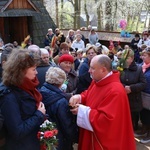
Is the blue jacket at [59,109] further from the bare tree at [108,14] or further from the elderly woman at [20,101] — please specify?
the bare tree at [108,14]

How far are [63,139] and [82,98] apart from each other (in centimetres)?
59

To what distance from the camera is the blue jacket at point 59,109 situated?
2.92 meters

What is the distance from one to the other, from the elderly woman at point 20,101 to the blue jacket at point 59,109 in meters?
0.31

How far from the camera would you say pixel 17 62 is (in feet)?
8.01

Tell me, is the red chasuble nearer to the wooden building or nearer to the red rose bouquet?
the red rose bouquet

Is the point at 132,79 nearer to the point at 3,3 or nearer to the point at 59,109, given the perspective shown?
the point at 59,109

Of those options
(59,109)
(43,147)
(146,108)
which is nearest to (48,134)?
(43,147)

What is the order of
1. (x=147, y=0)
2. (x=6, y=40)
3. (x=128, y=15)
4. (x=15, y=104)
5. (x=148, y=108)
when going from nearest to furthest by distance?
(x=15, y=104)
(x=148, y=108)
(x=6, y=40)
(x=147, y=0)
(x=128, y=15)

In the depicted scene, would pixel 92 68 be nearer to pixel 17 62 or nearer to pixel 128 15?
pixel 17 62

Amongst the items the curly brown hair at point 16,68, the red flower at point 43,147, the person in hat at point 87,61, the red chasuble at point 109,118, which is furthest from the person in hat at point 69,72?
the curly brown hair at point 16,68

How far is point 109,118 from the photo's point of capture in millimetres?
2830

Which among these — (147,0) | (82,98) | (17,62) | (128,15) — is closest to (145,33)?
(82,98)

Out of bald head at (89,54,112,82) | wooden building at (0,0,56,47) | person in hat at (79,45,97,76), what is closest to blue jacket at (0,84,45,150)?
bald head at (89,54,112,82)

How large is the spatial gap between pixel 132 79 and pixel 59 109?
2161mm
